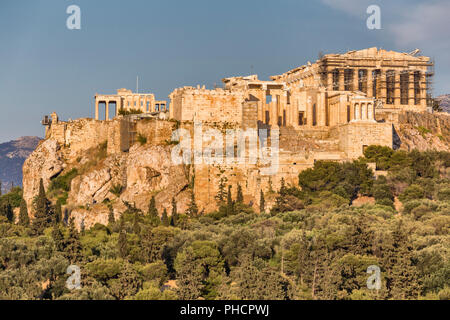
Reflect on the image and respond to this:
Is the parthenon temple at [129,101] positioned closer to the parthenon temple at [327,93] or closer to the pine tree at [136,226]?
the parthenon temple at [327,93]

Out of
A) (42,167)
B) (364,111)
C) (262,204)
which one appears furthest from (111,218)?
(364,111)

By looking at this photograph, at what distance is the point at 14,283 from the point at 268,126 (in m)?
36.2

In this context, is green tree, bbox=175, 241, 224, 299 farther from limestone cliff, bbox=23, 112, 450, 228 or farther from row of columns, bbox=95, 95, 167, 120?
row of columns, bbox=95, 95, 167, 120

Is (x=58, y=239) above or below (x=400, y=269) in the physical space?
above

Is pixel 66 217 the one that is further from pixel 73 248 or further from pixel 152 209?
pixel 73 248

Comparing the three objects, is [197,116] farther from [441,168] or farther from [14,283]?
[14,283]

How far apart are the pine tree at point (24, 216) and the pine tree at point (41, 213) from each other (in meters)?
0.73

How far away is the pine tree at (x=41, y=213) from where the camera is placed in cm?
7500

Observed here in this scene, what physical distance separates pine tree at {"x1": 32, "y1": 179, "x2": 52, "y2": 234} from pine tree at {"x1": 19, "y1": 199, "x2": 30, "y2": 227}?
73cm

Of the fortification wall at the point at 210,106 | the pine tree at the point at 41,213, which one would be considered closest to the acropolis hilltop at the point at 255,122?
the fortification wall at the point at 210,106

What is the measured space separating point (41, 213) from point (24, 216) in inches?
91.8

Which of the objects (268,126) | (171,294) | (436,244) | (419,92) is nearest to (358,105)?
(268,126)

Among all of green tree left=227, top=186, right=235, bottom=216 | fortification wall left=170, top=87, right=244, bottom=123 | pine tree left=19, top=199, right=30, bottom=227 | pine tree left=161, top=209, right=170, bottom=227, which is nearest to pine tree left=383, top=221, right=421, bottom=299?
green tree left=227, top=186, right=235, bottom=216

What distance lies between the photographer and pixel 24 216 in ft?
260
